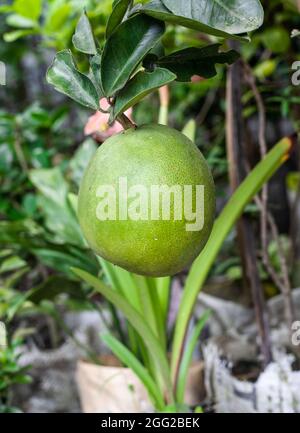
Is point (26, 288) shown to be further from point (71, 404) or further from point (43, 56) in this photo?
point (43, 56)

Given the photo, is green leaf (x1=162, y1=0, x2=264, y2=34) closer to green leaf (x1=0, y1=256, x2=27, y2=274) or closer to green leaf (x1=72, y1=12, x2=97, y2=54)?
green leaf (x1=72, y1=12, x2=97, y2=54)

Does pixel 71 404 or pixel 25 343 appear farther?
pixel 25 343

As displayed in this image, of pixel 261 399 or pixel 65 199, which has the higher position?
pixel 65 199

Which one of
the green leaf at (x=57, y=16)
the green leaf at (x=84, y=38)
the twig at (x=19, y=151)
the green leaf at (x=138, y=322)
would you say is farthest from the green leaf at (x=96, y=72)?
the twig at (x=19, y=151)

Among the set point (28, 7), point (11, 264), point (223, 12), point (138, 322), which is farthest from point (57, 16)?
point (223, 12)

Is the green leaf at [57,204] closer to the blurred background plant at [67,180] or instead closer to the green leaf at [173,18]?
the blurred background plant at [67,180]

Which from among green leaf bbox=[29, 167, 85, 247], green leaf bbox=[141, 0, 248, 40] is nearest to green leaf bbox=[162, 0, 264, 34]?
green leaf bbox=[141, 0, 248, 40]
